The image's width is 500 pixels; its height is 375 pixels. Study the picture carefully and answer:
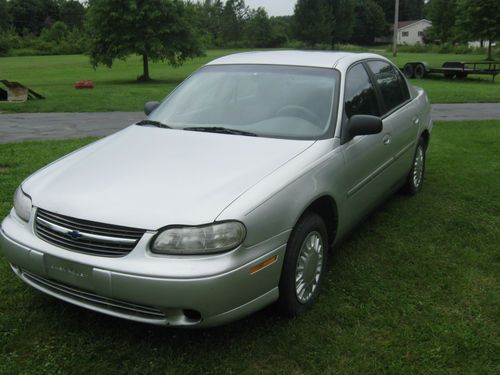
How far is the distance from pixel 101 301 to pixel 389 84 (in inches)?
139

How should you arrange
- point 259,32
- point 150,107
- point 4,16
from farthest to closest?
point 4,16, point 259,32, point 150,107

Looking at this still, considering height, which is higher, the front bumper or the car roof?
the car roof

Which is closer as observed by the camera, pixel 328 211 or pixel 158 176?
pixel 158 176

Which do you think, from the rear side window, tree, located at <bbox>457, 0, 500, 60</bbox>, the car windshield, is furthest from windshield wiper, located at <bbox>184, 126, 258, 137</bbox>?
tree, located at <bbox>457, 0, 500, 60</bbox>

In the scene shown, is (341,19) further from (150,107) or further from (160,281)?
(160,281)

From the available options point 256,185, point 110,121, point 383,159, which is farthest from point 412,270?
point 110,121

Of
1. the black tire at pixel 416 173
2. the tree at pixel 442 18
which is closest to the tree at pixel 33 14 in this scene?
the tree at pixel 442 18

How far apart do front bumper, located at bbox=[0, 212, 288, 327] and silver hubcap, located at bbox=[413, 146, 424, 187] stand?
3229 mm

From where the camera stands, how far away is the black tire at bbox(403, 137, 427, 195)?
5.56 m

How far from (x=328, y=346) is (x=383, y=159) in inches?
78.1

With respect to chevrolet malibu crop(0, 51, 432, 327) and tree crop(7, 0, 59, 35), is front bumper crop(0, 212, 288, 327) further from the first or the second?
tree crop(7, 0, 59, 35)

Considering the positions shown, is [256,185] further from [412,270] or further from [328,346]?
[412,270]

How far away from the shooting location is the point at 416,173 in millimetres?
5734

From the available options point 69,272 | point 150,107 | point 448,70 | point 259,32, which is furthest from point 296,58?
point 259,32
